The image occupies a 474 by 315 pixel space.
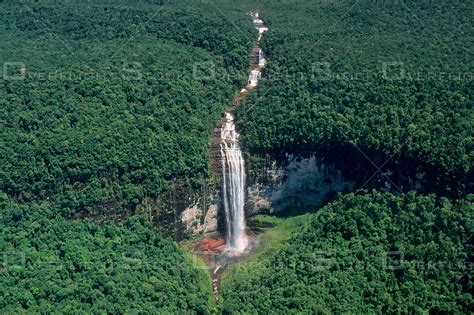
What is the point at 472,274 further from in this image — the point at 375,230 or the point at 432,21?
the point at 432,21

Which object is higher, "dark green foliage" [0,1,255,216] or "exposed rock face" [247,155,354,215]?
"dark green foliage" [0,1,255,216]

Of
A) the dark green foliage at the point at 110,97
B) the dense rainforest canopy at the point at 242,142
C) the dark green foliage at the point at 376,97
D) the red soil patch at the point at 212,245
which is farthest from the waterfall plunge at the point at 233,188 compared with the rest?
the dark green foliage at the point at 110,97

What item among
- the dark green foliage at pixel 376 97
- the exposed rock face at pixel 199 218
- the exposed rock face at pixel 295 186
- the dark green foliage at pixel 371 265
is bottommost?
the dark green foliage at pixel 371 265

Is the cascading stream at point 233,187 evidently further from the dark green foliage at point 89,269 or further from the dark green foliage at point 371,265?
the dark green foliage at point 89,269

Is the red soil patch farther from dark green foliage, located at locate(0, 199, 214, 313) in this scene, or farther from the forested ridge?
dark green foliage, located at locate(0, 199, 214, 313)

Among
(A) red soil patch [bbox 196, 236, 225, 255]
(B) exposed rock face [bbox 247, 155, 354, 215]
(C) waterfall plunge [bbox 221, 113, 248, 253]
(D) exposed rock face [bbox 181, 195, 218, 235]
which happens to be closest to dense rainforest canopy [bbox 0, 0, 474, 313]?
(B) exposed rock face [bbox 247, 155, 354, 215]

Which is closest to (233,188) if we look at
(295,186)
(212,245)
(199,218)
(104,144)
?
(199,218)

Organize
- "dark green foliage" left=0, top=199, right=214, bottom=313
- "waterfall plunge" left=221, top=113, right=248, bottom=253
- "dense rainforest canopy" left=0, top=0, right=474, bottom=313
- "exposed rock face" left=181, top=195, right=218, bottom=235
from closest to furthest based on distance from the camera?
1. "dark green foliage" left=0, top=199, right=214, bottom=313
2. "dense rainforest canopy" left=0, top=0, right=474, bottom=313
3. "exposed rock face" left=181, top=195, right=218, bottom=235
4. "waterfall plunge" left=221, top=113, right=248, bottom=253
